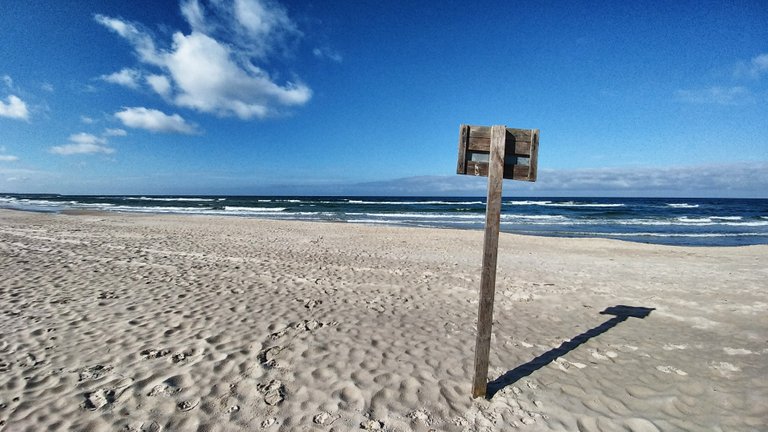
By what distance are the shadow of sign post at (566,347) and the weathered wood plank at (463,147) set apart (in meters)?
2.37

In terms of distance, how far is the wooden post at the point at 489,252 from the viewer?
3.29 meters

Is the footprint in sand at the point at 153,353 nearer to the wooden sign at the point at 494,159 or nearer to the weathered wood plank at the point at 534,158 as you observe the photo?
the wooden sign at the point at 494,159

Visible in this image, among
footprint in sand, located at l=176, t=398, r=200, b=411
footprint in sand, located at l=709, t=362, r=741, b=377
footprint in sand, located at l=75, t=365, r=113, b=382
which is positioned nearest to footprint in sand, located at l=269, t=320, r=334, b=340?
footprint in sand, located at l=176, t=398, r=200, b=411

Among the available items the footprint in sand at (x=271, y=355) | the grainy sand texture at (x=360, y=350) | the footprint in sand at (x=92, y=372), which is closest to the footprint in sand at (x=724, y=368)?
the grainy sand texture at (x=360, y=350)

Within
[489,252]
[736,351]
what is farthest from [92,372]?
[736,351]

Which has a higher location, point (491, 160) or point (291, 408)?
point (491, 160)

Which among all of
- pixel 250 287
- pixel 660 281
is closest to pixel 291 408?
pixel 250 287

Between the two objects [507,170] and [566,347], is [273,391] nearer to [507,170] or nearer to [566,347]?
[507,170]

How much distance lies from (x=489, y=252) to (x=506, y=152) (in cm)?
99

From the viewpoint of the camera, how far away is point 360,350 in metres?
4.48

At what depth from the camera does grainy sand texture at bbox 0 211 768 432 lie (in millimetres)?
3234

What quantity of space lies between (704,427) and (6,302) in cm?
974

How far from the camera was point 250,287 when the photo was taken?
7250mm

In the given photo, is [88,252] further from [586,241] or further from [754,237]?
[754,237]
